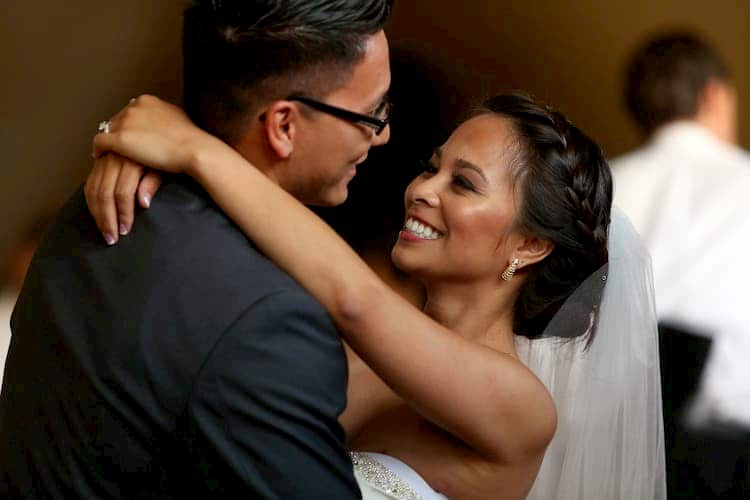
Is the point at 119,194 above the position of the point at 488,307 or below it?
above

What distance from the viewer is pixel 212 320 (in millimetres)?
1410

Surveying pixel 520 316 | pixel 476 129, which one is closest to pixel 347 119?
pixel 476 129

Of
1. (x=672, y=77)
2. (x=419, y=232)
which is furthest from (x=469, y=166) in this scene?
(x=672, y=77)

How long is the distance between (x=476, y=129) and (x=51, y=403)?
81 cm

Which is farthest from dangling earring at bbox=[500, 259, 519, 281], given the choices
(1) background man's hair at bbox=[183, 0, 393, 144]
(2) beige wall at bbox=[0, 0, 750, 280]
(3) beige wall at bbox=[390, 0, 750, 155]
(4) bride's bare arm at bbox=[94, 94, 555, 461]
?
(3) beige wall at bbox=[390, 0, 750, 155]

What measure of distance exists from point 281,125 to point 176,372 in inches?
15.5

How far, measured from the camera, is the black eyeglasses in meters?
1.61

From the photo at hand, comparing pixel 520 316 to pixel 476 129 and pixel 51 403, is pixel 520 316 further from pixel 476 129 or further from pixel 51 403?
pixel 51 403

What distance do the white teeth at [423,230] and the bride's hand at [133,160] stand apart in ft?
1.41

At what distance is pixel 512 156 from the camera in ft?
6.18

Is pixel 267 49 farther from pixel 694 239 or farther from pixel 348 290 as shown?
pixel 694 239

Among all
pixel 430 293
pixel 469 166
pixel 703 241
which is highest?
pixel 469 166

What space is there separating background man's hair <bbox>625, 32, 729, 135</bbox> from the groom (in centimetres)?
226

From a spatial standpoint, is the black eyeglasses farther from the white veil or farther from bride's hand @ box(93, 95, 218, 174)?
the white veil
